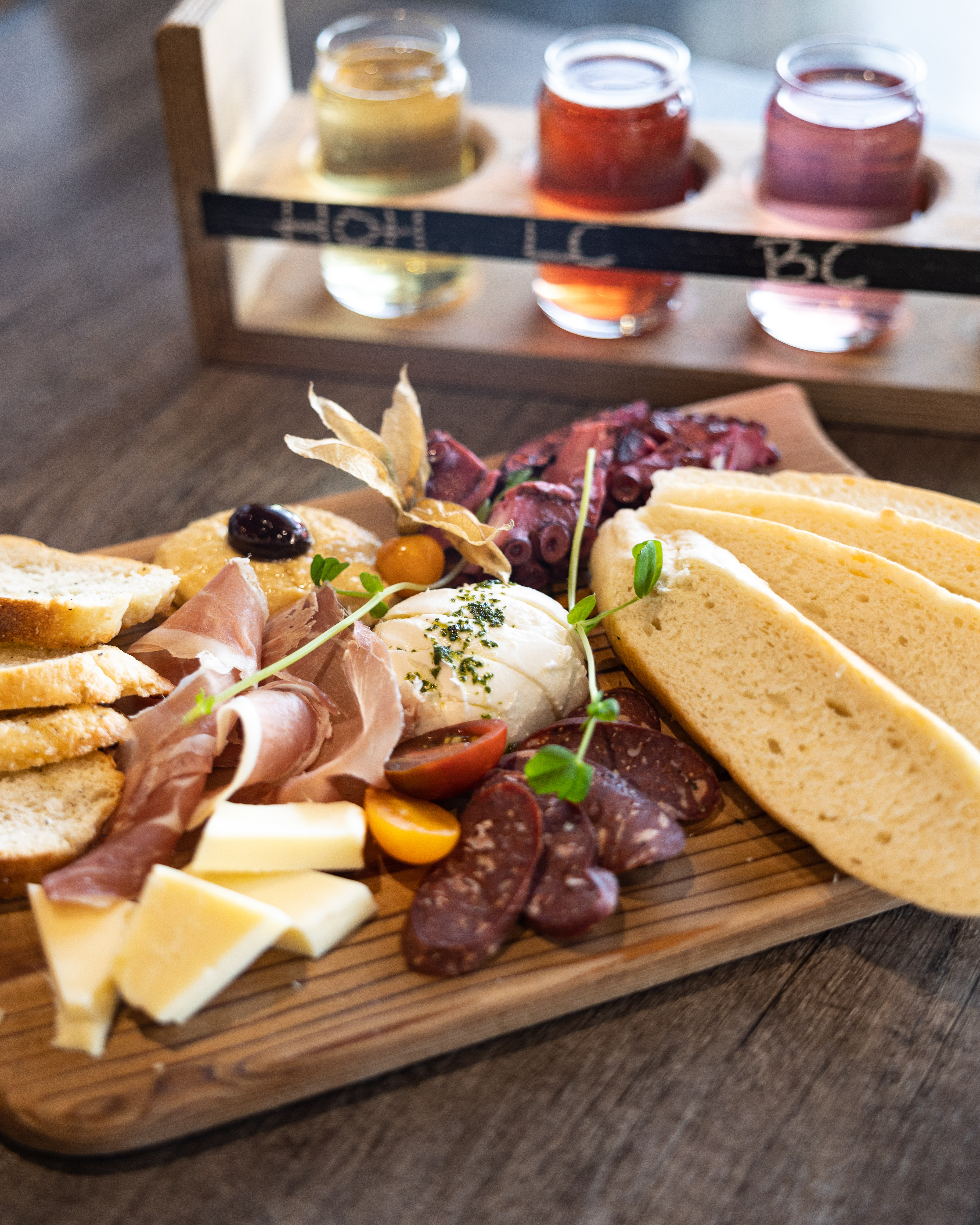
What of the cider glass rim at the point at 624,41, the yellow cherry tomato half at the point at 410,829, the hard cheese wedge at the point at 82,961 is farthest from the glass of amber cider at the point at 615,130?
the hard cheese wedge at the point at 82,961

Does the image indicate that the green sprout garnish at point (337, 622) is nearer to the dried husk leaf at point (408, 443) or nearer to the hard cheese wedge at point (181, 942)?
the dried husk leaf at point (408, 443)

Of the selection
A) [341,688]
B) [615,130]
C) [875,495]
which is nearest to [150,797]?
[341,688]

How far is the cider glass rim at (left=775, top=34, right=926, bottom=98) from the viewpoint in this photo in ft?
7.39

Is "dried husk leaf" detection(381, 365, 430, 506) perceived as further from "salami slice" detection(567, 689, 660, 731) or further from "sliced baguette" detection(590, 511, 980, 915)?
"salami slice" detection(567, 689, 660, 731)

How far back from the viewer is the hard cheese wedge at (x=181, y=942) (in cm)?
132

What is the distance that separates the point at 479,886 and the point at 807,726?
494 millimetres

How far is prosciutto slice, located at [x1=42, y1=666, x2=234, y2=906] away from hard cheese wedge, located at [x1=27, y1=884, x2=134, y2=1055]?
2 centimetres

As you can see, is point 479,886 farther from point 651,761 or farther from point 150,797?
point 150,797

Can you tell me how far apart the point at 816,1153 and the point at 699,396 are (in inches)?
64.4

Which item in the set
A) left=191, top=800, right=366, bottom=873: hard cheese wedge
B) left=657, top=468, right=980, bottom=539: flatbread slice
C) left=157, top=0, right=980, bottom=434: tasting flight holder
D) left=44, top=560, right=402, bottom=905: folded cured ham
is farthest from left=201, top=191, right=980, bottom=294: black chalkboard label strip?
left=191, top=800, right=366, bottom=873: hard cheese wedge

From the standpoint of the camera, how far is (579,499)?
2.02 m

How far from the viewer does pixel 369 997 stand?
4.54 feet

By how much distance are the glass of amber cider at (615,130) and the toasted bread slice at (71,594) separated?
114 cm

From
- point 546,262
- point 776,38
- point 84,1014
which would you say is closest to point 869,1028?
point 84,1014
